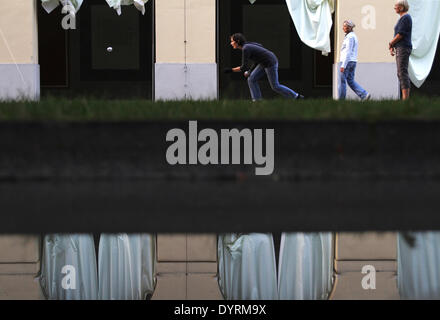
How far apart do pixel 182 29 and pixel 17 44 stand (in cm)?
368

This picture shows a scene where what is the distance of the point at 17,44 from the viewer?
582 inches

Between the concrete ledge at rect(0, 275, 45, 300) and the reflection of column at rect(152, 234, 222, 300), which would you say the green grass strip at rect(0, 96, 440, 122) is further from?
the concrete ledge at rect(0, 275, 45, 300)

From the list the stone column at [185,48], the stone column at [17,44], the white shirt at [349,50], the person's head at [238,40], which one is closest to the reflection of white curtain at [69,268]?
the person's head at [238,40]

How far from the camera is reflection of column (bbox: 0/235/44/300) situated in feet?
9.18

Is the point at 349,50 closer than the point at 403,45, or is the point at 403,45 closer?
the point at 403,45

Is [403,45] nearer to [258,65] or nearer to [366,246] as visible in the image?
[258,65]

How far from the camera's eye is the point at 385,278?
9.82ft

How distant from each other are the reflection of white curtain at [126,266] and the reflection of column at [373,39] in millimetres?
11632

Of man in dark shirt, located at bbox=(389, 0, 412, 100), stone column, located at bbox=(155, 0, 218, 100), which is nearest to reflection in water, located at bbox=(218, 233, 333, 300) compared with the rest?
man in dark shirt, located at bbox=(389, 0, 412, 100)

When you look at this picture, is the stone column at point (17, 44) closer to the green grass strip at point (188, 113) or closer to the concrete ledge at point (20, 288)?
the green grass strip at point (188, 113)

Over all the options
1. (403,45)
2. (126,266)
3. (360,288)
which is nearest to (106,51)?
(403,45)

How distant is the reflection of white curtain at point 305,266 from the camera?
9.34 ft

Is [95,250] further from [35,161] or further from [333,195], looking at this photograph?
[35,161]

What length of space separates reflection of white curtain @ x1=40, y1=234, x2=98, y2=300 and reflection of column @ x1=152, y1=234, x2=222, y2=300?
310mm
